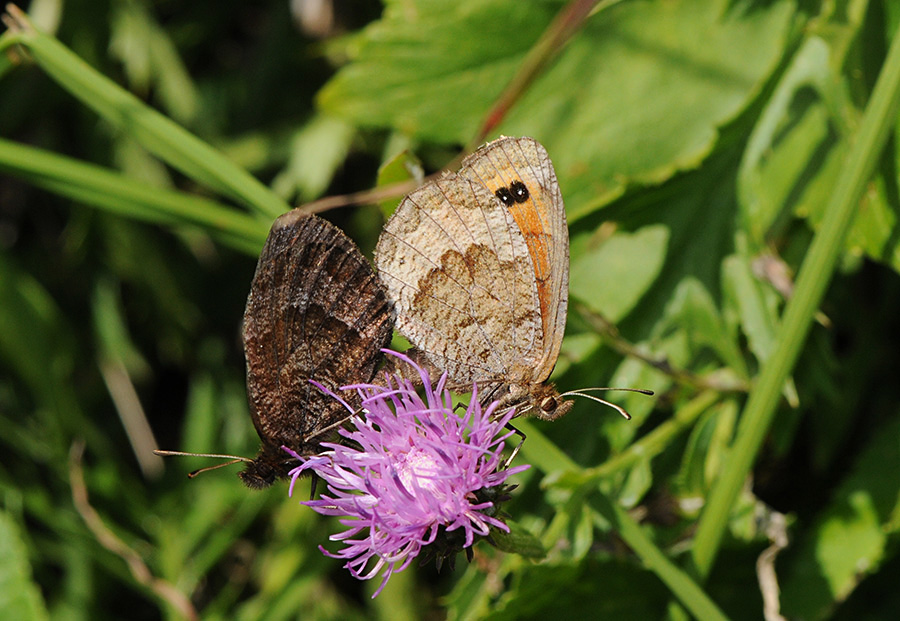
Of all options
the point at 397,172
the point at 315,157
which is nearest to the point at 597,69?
the point at 397,172

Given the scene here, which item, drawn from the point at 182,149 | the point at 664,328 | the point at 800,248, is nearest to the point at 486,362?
the point at 664,328

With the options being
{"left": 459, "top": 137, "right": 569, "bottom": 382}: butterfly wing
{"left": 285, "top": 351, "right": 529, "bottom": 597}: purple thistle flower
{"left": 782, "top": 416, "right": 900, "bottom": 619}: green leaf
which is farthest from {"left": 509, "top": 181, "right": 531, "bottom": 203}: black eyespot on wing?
{"left": 782, "top": 416, "right": 900, "bottom": 619}: green leaf

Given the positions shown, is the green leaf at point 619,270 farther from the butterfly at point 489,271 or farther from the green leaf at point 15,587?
the green leaf at point 15,587

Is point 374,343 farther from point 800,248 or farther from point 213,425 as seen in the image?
point 213,425

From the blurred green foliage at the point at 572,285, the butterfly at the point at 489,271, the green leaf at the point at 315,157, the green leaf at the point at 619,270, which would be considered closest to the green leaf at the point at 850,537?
the blurred green foliage at the point at 572,285

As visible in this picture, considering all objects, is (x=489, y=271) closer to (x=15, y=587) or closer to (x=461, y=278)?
(x=461, y=278)

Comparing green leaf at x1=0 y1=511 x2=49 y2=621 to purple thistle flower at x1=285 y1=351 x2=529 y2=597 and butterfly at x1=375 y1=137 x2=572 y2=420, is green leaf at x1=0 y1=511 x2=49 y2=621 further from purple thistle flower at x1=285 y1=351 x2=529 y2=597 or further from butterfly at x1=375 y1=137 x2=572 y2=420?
butterfly at x1=375 y1=137 x2=572 y2=420
